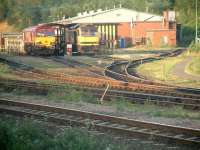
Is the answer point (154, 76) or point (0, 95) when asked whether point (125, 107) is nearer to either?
point (0, 95)

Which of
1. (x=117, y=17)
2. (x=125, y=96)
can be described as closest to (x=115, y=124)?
(x=125, y=96)

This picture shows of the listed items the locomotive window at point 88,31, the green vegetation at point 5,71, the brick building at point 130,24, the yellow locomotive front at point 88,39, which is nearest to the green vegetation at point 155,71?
the green vegetation at point 5,71

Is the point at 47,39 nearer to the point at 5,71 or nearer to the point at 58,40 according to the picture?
the point at 58,40

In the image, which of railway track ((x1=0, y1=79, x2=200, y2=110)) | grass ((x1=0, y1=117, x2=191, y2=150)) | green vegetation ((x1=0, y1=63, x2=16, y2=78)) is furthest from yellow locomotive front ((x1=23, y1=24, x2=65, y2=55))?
grass ((x1=0, y1=117, x2=191, y2=150))

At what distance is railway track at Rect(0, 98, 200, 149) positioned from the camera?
1176 cm

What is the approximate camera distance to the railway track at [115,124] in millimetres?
11758

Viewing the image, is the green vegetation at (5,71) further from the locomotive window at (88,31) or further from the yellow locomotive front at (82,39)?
the locomotive window at (88,31)

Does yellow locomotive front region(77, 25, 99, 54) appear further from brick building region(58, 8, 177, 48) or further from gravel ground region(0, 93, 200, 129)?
gravel ground region(0, 93, 200, 129)

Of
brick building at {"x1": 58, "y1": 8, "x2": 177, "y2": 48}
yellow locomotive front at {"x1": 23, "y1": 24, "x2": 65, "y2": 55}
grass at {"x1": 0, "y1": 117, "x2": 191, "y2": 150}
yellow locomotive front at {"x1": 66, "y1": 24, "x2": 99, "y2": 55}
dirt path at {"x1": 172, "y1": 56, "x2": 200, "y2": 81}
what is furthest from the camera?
brick building at {"x1": 58, "y1": 8, "x2": 177, "y2": 48}

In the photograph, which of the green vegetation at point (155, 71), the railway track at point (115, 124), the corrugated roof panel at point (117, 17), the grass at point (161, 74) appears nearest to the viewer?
the railway track at point (115, 124)

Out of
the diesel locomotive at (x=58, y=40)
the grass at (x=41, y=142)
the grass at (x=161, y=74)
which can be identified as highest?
the diesel locomotive at (x=58, y=40)

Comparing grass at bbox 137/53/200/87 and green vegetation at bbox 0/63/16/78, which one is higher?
green vegetation at bbox 0/63/16/78

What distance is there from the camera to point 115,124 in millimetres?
13734

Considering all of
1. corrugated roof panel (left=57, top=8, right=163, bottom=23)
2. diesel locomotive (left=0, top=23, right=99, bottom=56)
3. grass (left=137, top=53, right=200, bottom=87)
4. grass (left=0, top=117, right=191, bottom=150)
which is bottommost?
grass (left=137, top=53, right=200, bottom=87)
